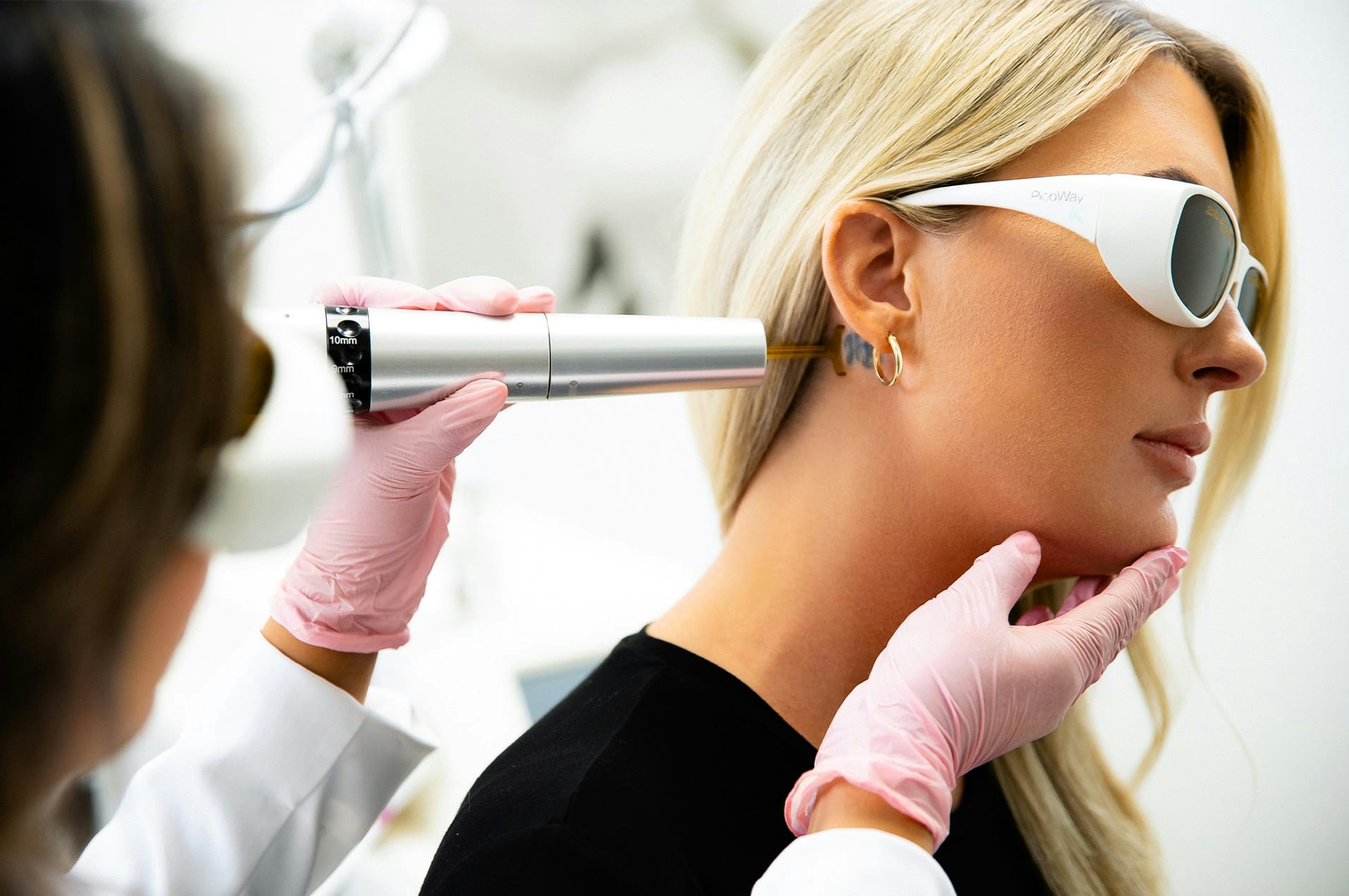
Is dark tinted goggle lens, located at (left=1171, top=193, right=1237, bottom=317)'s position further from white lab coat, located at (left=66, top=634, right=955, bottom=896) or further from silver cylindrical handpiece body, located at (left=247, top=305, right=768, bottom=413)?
white lab coat, located at (left=66, top=634, right=955, bottom=896)

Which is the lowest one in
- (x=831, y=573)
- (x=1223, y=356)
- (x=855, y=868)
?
(x=855, y=868)

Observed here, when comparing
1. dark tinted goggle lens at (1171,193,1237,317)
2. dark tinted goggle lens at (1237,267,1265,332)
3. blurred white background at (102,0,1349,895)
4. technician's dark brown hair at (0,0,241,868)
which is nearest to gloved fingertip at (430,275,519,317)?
blurred white background at (102,0,1349,895)

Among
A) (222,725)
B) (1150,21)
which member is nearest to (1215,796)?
(1150,21)

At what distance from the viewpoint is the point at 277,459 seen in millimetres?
486

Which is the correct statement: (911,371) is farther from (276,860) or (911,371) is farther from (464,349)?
(276,860)

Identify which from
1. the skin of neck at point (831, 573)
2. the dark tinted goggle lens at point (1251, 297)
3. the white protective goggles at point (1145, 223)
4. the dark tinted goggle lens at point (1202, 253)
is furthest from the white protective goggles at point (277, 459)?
the dark tinted goggle lens at point (1251, 297)

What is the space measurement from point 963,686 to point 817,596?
173mm

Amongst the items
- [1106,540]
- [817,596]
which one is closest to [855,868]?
[817,596]

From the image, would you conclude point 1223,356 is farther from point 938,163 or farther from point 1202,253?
point 938,163

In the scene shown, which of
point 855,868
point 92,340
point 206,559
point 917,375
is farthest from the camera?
point 917,375

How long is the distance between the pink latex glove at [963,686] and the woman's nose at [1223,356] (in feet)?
0.59

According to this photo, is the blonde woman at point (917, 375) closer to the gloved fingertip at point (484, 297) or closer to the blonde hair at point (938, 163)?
the blonde hair at point (938, 163)

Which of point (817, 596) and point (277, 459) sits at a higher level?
point (277, 459)

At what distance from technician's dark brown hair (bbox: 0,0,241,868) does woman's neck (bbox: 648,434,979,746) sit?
0.50m
